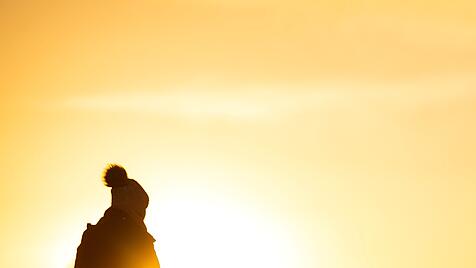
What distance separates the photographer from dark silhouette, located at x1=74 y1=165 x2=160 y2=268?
3816 centimetres

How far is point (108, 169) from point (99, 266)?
68.0 inches

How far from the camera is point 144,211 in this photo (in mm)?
38969

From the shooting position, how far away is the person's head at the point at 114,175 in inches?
1543

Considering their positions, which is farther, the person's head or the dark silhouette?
the person's head

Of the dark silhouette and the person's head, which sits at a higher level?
the person's head

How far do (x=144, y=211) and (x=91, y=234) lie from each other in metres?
0.88

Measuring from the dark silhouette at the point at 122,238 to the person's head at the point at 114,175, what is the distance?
125mm

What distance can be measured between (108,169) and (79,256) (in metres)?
1.51

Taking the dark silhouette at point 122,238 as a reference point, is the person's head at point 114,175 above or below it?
above

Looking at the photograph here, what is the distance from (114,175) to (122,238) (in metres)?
1.18

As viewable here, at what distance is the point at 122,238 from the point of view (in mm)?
38406

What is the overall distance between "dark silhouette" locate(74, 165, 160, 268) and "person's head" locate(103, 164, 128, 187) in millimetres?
125

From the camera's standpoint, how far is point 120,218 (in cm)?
3862

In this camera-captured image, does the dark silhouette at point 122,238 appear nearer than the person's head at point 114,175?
Yes
